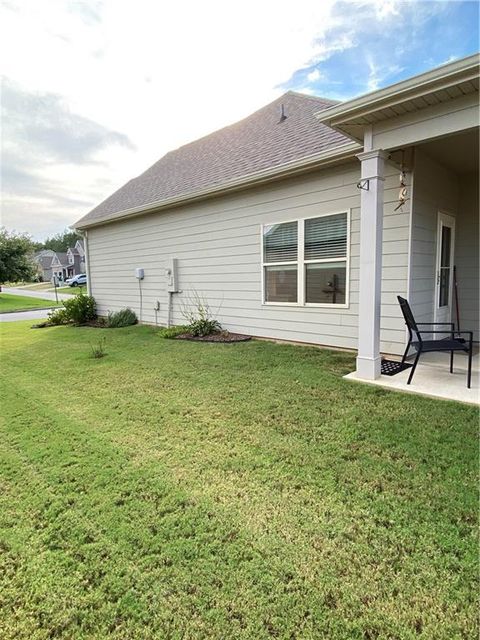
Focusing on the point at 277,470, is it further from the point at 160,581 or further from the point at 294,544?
the point at 160,581

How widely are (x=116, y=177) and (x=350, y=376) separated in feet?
50.9

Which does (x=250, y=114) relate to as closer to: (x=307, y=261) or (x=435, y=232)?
(x=307, y=261)

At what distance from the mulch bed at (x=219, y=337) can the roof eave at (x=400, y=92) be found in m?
3.92

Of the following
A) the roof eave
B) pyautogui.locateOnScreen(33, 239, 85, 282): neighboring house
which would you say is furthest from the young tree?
the roof eave

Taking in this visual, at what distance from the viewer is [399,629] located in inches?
53.0

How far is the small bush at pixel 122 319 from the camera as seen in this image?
32.0 feet

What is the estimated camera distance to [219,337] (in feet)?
23.3

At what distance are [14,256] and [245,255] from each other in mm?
26521

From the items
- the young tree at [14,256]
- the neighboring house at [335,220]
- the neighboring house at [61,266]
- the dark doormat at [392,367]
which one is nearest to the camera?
the neighboring house at [335,220]

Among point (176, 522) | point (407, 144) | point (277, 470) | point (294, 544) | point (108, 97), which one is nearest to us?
point (294, 544)

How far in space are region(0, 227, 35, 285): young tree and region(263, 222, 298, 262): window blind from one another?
87.6ft

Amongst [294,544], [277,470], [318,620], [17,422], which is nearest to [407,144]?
[277,470]

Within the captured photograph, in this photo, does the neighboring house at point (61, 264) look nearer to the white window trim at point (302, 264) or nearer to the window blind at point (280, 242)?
the window blind at point (280, 242)

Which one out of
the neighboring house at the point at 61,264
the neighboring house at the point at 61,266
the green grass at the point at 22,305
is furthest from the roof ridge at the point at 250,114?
the neighboring house at the point at 61,266
